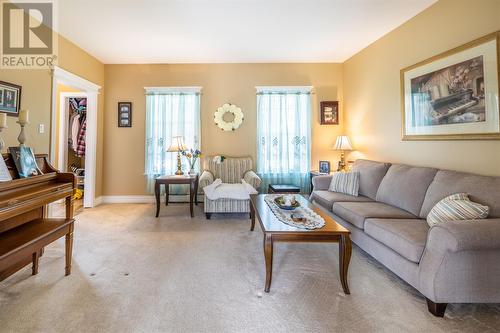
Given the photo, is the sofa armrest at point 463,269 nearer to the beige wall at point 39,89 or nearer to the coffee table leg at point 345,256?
the coffee table leg at point 345,256

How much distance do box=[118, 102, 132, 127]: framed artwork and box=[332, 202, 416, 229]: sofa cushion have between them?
13.2 feet

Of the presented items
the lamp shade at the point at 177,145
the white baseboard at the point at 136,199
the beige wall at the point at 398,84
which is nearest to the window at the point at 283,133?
the beige wall at the point at 398,84

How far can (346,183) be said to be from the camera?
319 cm

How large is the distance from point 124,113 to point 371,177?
440 cm

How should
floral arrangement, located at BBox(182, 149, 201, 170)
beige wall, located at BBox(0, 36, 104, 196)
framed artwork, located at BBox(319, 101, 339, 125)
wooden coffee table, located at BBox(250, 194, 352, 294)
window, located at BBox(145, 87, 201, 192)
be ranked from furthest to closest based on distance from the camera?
framed artwork, located at BBox(319, 101, 339, 125) → window, located at BBox(145, 87, 201, 192) → floral arrangement, located at BBox(182, 149, 201, 170) → beige wall, located at BBox(0, 36, 104, 196) → wooden coffee table, located at BBox(250, 194, 352, 294)

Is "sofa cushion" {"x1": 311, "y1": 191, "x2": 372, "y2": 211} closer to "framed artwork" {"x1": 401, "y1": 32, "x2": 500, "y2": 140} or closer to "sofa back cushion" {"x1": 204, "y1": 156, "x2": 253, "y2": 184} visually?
"framed artwork" {"x1": 401, "y1": 32, "x2": 500, "y2": 140}

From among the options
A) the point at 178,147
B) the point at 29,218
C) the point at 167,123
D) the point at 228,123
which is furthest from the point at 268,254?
the point at 167,123

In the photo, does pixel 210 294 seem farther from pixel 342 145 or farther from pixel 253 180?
pixel 342 145

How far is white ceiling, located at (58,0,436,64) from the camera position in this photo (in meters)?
2.65

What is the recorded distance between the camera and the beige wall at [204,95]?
442 centimetres

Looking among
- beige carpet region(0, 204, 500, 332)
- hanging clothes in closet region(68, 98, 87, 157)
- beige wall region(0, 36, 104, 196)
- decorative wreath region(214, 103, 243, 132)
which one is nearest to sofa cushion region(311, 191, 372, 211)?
beige carpet region(0, 204, 500, 332)

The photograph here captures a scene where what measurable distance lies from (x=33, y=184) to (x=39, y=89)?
1741 millimetres

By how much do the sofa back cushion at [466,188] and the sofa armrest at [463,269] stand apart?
1.30 ft

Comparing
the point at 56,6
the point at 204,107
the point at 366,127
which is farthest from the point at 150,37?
the point at 366,127
